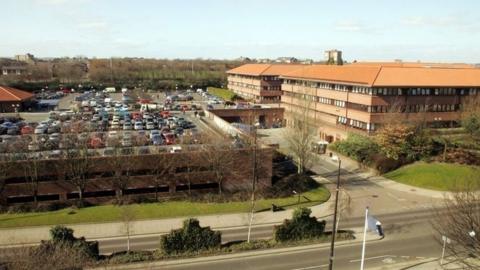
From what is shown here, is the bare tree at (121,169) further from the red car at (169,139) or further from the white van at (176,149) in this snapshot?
the red car at (169,139)

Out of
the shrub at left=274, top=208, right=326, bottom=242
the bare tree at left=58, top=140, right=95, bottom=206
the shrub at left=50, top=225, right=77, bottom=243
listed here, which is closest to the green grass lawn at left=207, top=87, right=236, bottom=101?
the bare tree at left=58, top=140, right=95, bottom=206

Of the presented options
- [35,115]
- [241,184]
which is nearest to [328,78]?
[241,184]

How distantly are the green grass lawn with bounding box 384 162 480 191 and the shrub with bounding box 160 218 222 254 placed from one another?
2682cm

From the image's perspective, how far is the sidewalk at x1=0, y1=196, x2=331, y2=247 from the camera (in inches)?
1195

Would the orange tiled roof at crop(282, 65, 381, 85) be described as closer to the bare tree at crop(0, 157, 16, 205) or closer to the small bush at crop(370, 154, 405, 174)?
the small bush at crop(370, 154, 405, 174)

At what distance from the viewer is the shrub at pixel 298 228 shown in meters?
29.5

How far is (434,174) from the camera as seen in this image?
46.0 metres

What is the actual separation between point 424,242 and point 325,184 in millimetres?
14712

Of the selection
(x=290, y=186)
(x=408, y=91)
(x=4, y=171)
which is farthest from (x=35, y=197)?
(x=408, y=91)

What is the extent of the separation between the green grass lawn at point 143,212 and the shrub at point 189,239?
7715mm

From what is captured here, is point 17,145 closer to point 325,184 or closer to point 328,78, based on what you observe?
point 325,184

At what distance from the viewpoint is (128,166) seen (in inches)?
1503

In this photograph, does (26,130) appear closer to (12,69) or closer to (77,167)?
(77,167)

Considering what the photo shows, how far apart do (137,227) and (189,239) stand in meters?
6.88
